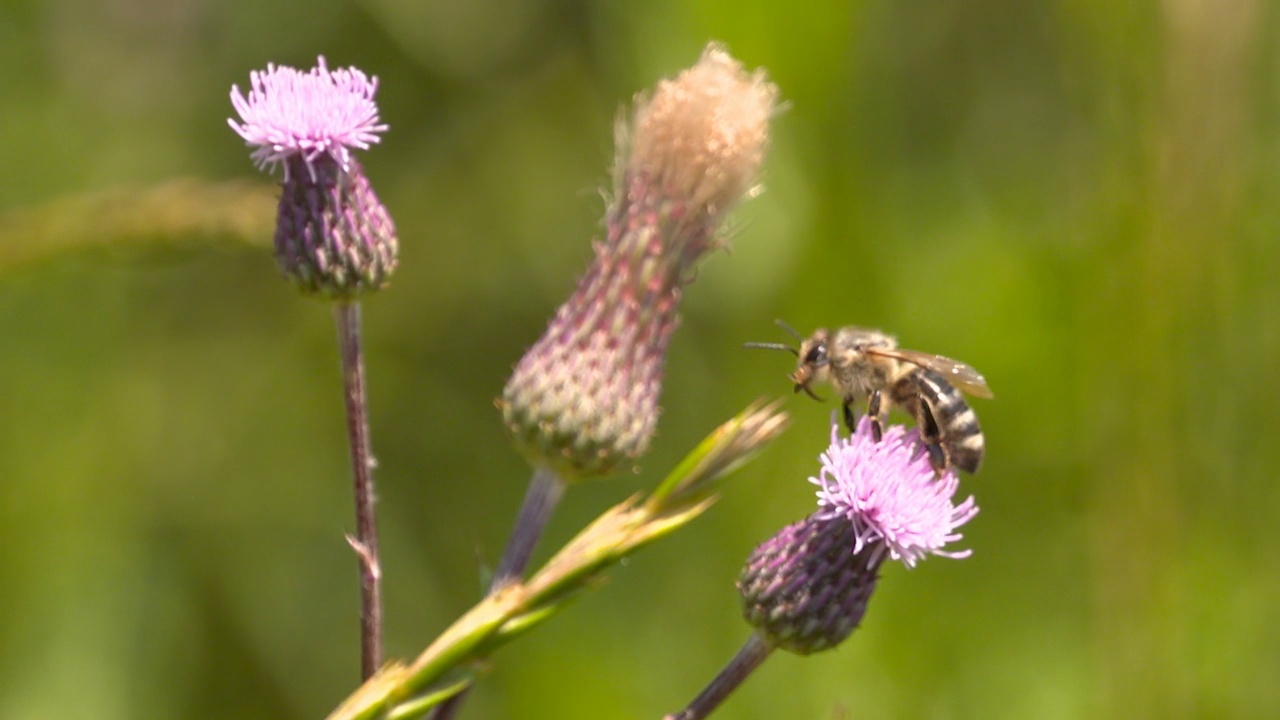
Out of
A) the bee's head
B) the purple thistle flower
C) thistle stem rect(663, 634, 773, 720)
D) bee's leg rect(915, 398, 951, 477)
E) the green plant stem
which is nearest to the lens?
the green plant stem

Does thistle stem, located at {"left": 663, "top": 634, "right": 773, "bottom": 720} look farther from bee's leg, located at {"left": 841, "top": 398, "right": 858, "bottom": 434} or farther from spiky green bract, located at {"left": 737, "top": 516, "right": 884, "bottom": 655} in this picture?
bee's leg, located at {"left": 841, "top": 398, "right": 858, "bottom": 434}

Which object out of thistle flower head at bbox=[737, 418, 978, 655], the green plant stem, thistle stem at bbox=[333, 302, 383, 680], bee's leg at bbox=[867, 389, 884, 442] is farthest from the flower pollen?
bee's leg at bbox=[867, 389, 884, 442]

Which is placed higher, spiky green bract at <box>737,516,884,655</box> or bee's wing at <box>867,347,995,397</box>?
bee's wing at <box>867,347,995,397</box>

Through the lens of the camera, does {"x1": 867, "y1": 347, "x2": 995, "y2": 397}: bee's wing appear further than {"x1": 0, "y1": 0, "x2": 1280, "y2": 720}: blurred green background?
No

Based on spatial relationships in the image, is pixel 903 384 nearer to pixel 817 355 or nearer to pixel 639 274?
pixel 817 355

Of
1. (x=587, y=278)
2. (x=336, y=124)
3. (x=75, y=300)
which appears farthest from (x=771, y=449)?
(x=75, y=300)

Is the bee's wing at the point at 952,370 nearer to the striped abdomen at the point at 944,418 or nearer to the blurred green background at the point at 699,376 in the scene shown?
the striped abdomen at the point at 944,418
